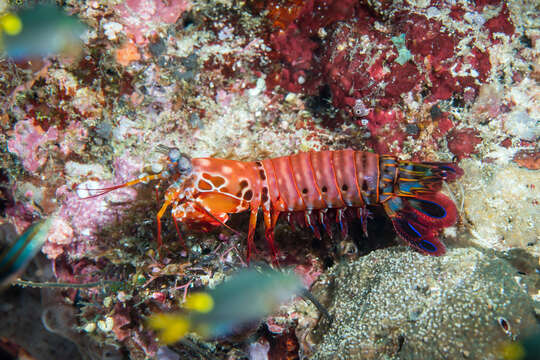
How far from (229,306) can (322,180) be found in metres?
1.96

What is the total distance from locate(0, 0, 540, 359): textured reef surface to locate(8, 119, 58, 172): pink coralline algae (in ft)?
0.06

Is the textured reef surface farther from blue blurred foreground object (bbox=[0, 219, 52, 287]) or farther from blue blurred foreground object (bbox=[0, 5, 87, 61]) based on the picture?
blue blurred foreground object (bbox=[0, 219, 52, 287])

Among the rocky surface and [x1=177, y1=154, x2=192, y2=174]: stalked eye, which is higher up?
[x1=177, y1=154, x2=192, y2=174]: stalked eye

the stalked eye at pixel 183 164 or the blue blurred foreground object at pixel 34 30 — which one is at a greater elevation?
the blue blurred foreground object at pixel 34 30

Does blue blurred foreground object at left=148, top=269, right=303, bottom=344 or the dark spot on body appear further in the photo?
the dark spot on body

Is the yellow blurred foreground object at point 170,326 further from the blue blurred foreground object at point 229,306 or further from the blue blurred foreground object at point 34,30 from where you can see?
the blue blurred foreground object at point 34,30

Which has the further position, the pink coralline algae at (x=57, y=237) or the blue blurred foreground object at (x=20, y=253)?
the pink coralline algae at (x=57, y=237)

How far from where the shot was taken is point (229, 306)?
2.74m

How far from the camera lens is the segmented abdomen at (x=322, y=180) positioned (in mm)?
4020

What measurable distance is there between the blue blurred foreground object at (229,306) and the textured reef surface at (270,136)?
0.17m

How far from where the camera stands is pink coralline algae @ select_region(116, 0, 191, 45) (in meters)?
4.15

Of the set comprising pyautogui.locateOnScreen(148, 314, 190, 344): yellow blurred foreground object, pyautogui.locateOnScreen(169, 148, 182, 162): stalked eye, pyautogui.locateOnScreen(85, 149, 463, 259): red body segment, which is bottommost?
pyautogui.locateOnScreen(148, 314, 190, 344): yellow blurred foreground object

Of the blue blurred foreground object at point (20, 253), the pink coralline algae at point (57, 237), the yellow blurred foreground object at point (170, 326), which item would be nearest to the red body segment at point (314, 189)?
the pink coralline algae at point (57, 237)

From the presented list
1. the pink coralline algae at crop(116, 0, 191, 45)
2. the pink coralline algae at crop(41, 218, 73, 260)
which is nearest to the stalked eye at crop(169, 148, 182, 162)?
the pink coralline algae at crop(116, 0, 191, 45)
